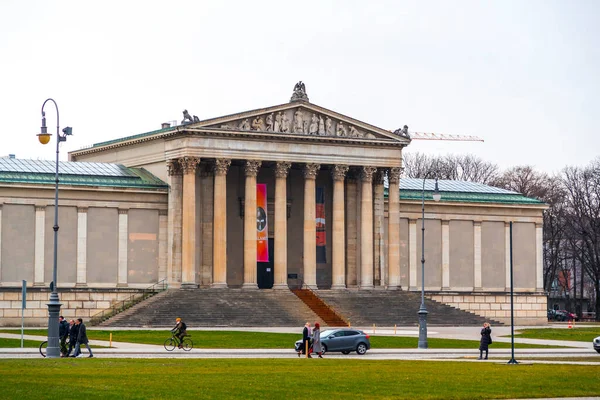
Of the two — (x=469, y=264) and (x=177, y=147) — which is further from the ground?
(x=177, y=147)

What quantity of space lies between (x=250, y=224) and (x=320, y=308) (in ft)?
31.9

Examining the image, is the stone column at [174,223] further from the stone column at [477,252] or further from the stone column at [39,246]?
the stone column at [477,252]

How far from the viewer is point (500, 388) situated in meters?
47.7

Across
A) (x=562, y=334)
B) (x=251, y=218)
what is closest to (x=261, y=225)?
(x=251, y=218)

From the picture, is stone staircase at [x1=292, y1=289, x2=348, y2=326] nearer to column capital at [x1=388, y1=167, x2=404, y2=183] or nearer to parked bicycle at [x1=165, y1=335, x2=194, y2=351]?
column capital at [x1=388, y1=167, x2=404, y2=183]

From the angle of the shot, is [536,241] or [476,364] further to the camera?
[536,241]

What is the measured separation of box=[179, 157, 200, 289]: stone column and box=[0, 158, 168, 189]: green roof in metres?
3.33

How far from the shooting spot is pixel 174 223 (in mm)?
110000

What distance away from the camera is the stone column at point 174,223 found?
361 ft

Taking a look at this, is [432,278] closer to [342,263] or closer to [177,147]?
[342,263]

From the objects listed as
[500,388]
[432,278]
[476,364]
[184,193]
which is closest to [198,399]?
[500,388]

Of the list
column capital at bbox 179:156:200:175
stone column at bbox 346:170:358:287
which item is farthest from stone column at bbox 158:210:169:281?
stone column at bbox 346:170:358:287

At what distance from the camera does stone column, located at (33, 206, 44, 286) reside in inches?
4146

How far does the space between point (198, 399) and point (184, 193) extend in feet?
225
